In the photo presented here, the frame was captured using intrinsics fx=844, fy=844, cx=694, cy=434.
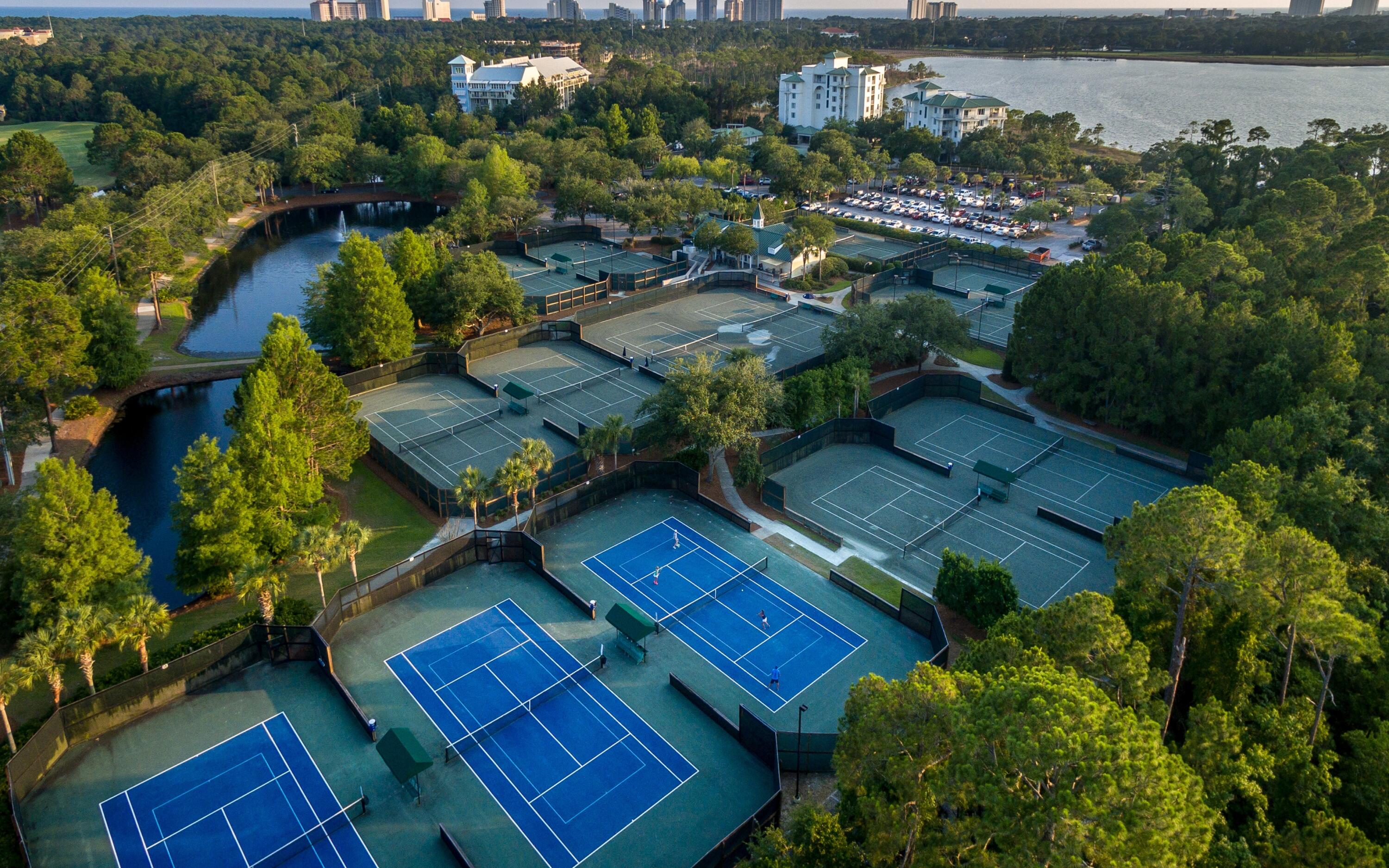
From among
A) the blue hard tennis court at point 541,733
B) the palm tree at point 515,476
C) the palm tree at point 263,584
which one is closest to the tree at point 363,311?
the palm tree at point 515,476

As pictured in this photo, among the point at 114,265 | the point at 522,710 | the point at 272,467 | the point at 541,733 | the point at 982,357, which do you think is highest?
the point at 114,265

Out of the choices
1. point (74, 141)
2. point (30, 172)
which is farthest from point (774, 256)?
point (74, 141)

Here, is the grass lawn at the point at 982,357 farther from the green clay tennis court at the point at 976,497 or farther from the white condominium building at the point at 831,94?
the white condominium building at the point at 831,94

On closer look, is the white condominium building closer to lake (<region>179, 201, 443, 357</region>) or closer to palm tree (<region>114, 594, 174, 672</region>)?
lake (<region>179, 201, 443, 357</region>)

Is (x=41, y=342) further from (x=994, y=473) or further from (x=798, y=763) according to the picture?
(x=994, y=473)

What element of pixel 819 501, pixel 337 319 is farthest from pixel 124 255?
pixel 819 501

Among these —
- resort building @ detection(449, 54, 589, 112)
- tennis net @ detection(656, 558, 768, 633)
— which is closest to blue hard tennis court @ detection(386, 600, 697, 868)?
tennis net @ detection(656, 558, 768, 633)
